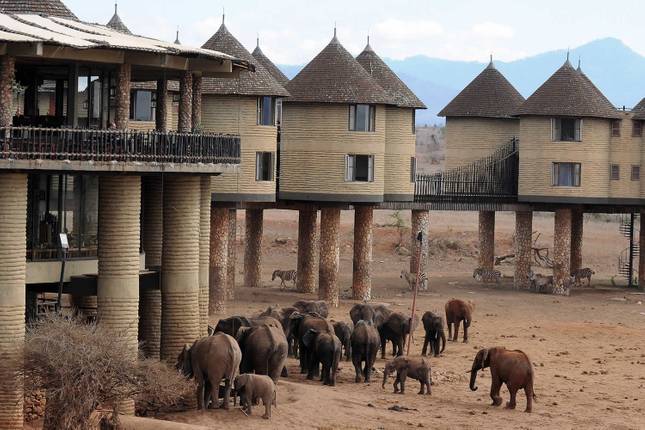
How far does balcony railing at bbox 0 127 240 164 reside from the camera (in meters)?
33.5

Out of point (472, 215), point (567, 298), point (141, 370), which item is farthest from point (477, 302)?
point (472, 215)

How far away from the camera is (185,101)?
40.3 metres

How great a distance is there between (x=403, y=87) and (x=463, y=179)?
22.8 feet

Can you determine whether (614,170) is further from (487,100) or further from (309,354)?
(309,354)

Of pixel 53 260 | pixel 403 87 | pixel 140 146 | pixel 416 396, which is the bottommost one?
pixel 416 396

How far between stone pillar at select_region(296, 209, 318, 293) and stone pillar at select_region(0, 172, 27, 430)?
30.1m

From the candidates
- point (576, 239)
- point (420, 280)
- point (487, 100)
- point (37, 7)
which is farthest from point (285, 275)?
point (37, 7)

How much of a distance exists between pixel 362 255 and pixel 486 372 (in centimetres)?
1761

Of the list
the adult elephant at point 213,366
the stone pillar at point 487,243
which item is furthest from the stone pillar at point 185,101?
the stone pillar at point 487,243

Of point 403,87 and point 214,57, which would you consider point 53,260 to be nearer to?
point 214,57

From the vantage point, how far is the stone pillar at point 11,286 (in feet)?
109

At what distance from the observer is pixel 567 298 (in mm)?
65750

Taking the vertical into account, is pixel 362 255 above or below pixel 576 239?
below

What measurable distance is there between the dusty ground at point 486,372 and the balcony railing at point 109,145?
224 inches
